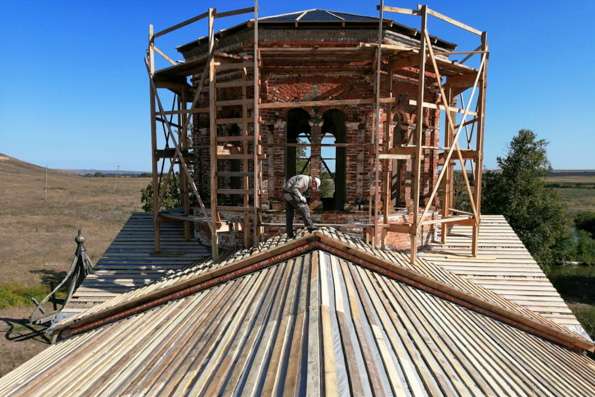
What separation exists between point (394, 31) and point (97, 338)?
9.47 m

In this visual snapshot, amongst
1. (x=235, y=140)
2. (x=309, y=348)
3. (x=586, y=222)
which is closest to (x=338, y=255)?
(x=309, y=348)

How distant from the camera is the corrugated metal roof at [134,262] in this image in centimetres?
936

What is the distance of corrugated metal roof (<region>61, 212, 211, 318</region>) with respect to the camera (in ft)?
30.7

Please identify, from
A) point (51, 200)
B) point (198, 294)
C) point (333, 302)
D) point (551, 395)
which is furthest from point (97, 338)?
point (51, 200)

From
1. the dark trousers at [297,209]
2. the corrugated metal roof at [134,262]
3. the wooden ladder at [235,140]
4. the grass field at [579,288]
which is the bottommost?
the grass field at [579,288]

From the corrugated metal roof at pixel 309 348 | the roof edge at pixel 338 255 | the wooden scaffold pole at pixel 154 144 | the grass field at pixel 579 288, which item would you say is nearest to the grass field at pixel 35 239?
the wooden scaffold pole at pixel 154 144

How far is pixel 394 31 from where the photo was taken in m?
10.5

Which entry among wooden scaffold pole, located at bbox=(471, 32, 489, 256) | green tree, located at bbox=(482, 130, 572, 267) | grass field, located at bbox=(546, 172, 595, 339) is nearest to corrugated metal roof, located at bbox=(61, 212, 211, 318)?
wooden scaffold pole, located at bbox=(471, 32, 489, 256)

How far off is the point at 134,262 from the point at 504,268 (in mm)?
9188

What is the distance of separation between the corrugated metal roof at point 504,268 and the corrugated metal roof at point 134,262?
6.28 m

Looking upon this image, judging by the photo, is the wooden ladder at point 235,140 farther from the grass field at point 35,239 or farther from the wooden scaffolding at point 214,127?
the grass field at point 35,239

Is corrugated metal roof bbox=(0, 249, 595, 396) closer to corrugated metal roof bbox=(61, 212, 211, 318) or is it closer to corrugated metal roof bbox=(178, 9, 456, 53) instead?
corrugated metal roof bbox=(61, 212, 211, 318)

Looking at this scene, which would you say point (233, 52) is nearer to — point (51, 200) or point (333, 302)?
point (333, 302)

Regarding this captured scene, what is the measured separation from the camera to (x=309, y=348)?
12.7 ft
